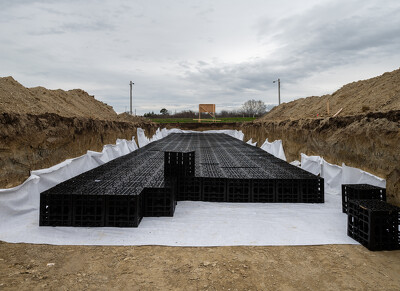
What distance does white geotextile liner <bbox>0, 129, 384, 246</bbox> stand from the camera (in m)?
4.17

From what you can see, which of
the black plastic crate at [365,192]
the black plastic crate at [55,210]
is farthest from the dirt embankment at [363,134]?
the black plastic crate at [55,210]

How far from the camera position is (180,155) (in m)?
6.11

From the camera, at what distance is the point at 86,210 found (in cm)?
462

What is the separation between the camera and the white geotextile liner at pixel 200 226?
4168 millimetres

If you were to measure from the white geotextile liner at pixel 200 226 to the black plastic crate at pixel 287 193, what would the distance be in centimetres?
20

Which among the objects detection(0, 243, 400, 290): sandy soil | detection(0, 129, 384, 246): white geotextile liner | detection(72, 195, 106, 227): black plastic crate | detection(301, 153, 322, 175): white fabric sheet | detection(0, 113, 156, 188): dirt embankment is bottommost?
detection(0, 243, 400, 290): sandy soil

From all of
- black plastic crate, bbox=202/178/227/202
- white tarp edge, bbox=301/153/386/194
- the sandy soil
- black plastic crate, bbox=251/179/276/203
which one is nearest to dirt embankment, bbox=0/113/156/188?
the sandy soil

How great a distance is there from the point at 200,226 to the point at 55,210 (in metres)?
2.71

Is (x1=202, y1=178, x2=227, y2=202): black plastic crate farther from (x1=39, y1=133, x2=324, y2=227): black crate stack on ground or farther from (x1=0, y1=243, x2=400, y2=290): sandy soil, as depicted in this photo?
(x1=0, y1=243, x2=400, y2=290): sandy soil

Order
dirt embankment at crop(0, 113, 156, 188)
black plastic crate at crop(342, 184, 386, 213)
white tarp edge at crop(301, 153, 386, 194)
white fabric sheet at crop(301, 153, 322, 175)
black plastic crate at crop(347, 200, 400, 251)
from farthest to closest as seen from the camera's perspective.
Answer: white fabric sheet at crop(301, 153, 322, 175) → dirt embankment at crop(0, 113, 156, 188) → white tarp edge at crop(301, 153, 386, 194) → black plastic crate at crop(342, 184, 386, 213) → black plastic crate at crop(347, 200, 400, 251)

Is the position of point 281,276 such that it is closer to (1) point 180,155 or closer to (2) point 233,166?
(1) point 180,155

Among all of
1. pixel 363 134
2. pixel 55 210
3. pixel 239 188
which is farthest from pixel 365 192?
pixel 55 210

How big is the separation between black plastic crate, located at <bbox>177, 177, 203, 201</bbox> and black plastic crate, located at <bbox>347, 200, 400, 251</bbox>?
3328 millimetres

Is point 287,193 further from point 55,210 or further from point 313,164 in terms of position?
point 55,210
